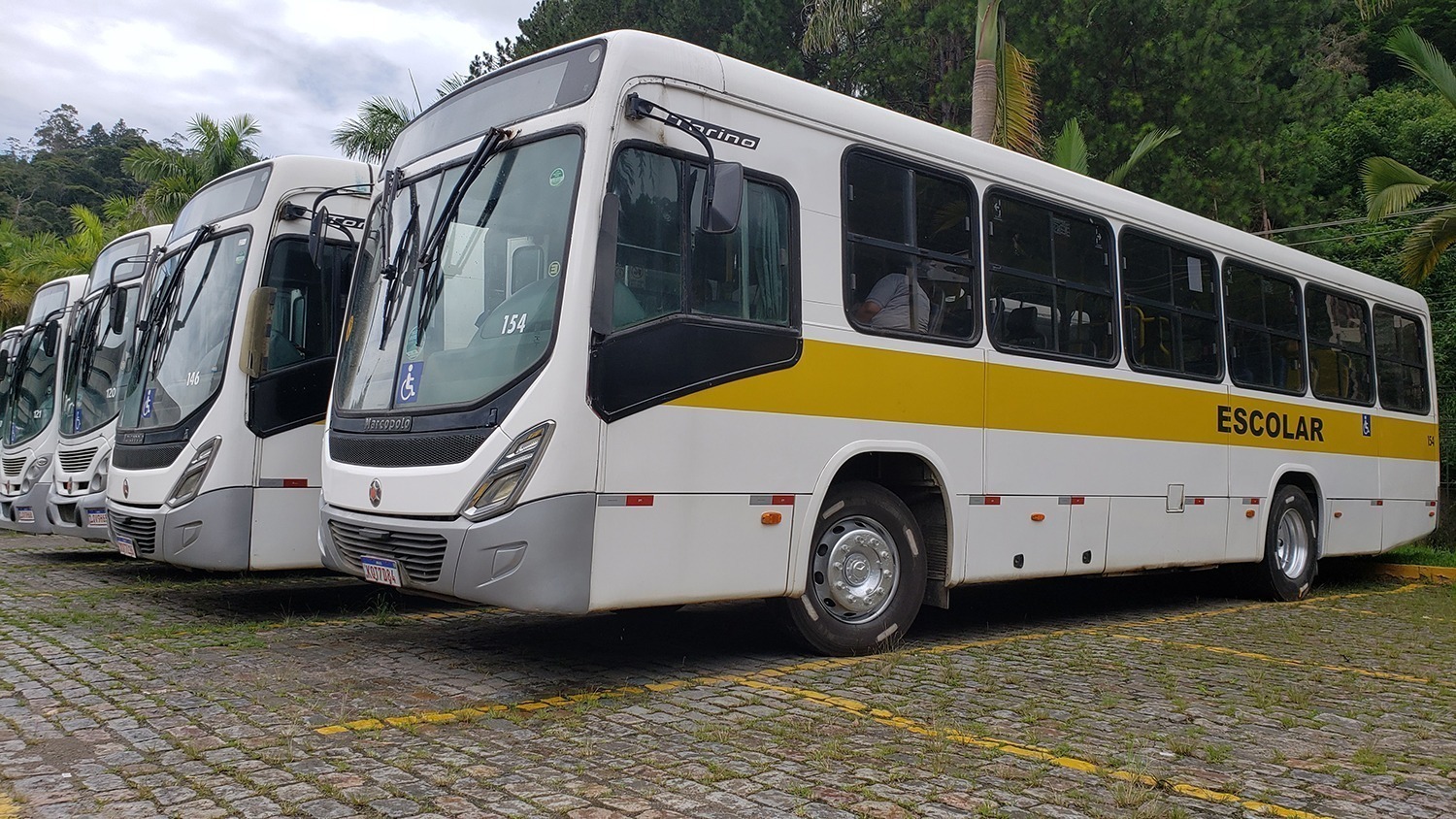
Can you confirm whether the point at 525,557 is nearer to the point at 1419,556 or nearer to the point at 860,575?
the point at 860,575

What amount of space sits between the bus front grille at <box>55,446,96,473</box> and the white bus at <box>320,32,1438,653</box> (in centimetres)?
556

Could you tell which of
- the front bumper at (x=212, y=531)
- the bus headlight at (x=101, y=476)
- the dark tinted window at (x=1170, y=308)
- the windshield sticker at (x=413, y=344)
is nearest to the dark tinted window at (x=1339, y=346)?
Result: the dark tinted window at (x=1170, y=308)

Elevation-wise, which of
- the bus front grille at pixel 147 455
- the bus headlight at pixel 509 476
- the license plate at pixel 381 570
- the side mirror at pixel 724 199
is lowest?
the license plate at pixel 381 570

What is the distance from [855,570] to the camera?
23.2 feet

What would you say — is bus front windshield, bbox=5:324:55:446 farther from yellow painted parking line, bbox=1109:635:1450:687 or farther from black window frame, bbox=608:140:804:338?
yellow painted parking line, bbox=1109:635:1450:687

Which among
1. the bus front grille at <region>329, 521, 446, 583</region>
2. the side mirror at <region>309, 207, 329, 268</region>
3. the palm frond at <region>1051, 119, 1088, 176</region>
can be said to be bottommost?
the bus front grille at <region>329, 521, 446, 583</region>

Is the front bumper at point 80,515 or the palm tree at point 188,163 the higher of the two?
the palm tree at point 188,163

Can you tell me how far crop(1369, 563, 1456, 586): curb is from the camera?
44.9 feet

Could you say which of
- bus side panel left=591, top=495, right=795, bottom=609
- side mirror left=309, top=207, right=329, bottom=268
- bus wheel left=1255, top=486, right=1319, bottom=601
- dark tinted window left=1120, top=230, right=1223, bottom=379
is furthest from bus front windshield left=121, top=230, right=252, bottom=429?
bus wheel left=1255, top=486, right=1319, bottom=601

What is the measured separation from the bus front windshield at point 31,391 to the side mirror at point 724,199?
430 inches

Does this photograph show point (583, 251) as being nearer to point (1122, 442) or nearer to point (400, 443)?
point (400, 443)

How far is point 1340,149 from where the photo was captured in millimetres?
24781

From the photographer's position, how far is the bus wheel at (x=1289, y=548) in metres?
11.0

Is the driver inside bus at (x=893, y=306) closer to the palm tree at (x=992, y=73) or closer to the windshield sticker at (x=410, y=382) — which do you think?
the windshield sticker at (x=410, y=382)
